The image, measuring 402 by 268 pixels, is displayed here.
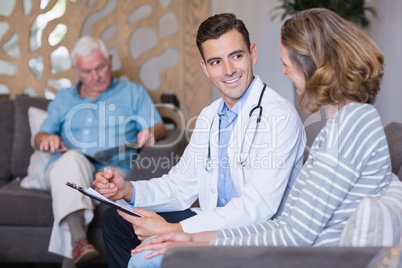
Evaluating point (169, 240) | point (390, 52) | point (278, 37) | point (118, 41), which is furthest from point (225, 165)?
point (278, 37)

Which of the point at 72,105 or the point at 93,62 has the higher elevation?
the point at 93,62

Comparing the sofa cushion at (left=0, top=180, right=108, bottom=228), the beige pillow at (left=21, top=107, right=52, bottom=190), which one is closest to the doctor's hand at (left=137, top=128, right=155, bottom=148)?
the sofa cushion at (left=0, top=180, right=108, bottom=228)

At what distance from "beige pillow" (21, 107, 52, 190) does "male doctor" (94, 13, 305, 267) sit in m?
0.96

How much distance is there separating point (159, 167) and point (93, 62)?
0.91m

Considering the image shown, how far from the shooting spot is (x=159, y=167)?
244cm

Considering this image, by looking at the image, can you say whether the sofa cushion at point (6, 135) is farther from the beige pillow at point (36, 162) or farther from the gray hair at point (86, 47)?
the gray hair at point (86, 47)

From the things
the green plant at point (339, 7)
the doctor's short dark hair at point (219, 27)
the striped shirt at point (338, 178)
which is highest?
the green plant at point (339, 7)

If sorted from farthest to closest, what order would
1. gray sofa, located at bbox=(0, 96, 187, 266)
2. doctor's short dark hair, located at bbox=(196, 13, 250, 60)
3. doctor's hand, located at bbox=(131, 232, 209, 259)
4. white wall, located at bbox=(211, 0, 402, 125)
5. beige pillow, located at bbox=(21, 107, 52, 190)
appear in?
white wall, located at bbox=(211, 0, 402, 125)
beige pillow, located at bbox=(21, 107, 52, 190)
gray sofa, located at bbox=(0, 96, 187, 266)
doctor's short dark hair, located at bbox=(196, 13, 250, 60)
doctor's hand, located at bbox=(131, 232, 209, 259)

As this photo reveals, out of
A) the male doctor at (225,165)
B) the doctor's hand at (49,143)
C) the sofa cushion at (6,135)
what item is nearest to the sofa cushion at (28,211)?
the doctor's hand at (49,143)

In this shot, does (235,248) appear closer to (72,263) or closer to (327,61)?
(327,61)

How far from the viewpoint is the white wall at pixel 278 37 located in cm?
407

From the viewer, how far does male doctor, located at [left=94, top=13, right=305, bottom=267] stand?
1561mm

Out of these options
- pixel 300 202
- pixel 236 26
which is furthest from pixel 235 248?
pixel 236 26

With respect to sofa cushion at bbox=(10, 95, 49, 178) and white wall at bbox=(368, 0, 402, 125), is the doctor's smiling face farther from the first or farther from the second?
white wall at bbox=(368, 0, 402, 125)
